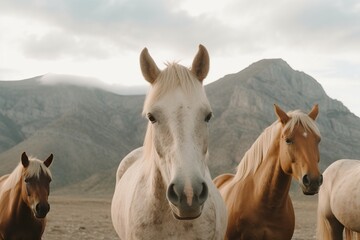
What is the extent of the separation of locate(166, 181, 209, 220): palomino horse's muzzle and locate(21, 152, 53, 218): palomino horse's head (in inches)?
222

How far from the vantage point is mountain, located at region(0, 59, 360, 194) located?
115 meters

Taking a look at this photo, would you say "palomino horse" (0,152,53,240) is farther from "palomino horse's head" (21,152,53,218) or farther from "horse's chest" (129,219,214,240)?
"horse's chest" (129,219,214,240)

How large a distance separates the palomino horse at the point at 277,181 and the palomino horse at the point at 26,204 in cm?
396

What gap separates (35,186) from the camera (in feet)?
27.6

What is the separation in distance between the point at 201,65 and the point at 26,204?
20.4 feet

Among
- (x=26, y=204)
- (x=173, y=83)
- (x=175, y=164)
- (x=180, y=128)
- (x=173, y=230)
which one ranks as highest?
(x=173, y=83)

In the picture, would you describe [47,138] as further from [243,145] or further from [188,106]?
[188,106]

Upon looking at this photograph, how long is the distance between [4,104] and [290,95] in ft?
388

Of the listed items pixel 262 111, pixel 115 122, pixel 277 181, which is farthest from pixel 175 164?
pixel 115 122

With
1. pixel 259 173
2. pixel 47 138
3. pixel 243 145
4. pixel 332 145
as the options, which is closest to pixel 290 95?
pixel 332 145

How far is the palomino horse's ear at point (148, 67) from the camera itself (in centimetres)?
391

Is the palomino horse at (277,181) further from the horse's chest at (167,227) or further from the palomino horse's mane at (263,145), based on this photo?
the horse's chest at (167,227)

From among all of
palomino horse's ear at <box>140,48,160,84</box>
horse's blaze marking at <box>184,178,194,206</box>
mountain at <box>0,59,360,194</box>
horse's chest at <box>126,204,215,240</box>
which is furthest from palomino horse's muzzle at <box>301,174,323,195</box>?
mountain at <box>0,59,360,194</box>

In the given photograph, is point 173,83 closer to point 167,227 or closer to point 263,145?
point 167,227
